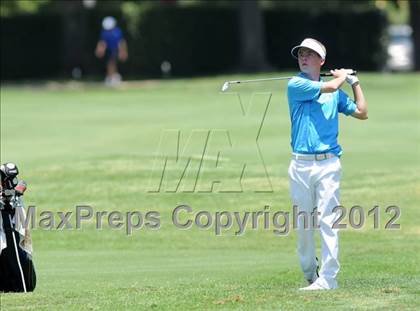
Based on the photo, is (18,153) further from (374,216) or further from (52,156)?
(374,216)

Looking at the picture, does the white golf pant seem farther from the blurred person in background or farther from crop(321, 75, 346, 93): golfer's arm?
the blurred person in background

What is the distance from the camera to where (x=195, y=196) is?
729 inches

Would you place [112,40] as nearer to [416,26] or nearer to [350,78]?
[416,26]

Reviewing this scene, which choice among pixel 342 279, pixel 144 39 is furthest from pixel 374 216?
pixel 144 39

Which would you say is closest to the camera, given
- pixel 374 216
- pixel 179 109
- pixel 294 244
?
pixel 294 244

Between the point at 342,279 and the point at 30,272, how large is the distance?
9.81 feet

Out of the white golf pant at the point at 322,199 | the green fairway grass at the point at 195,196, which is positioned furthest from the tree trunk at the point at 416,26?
the white golf pant at the point at 322,199

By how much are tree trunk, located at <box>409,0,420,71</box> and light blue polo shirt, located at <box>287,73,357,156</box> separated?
3785 cm

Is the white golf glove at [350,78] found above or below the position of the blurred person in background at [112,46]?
above

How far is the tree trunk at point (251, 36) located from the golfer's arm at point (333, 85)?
3496 centimetres

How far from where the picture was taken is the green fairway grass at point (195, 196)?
34.3 feet

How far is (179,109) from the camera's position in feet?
101

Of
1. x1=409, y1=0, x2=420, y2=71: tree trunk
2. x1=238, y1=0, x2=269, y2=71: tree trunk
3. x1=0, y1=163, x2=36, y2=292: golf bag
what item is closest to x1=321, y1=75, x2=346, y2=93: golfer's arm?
x1=0, y1=163, x2=36, y2=292: golf bag

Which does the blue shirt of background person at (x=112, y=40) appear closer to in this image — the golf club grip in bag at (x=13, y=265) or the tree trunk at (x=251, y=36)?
the tree trunk at (x=251, y=36)
